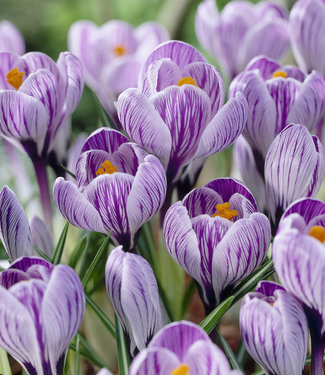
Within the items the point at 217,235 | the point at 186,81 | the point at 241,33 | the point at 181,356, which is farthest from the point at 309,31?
the point at 181,356

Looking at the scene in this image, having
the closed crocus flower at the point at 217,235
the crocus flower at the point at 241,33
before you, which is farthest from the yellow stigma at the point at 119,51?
the closed crocus flower at the point at 217,235

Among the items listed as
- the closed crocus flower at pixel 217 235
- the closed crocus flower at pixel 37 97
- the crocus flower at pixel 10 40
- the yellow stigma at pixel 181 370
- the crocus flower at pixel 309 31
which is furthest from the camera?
the crocus flower at pixel 10 40

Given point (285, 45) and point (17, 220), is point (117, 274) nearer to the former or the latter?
point (17, 220)

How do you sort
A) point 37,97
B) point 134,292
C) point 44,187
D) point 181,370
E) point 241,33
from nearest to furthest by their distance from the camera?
point 181,370 < point 134,292 < point 37,97 < point 44,187 < point 241,33

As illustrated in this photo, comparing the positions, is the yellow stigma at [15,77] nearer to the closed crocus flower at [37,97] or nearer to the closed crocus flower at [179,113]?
the closed crocus flower at [37,97]

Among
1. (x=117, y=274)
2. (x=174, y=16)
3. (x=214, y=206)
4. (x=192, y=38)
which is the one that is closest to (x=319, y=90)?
(x=214, y=206)

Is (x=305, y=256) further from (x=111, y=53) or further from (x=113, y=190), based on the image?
(x=111, y=53)
